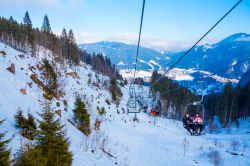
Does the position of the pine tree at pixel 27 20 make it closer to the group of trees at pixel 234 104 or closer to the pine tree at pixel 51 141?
the group of trees at pixel 234 104

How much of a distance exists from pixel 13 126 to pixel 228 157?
1229 inches

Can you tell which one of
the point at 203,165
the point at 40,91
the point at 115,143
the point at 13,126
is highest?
the point at 40,91

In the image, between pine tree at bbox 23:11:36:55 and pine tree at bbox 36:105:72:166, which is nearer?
pine tree at bbox 36:105:72:166

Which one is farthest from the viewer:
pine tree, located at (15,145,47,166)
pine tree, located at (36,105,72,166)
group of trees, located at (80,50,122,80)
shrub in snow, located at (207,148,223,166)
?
group of trees, located at (80,50,122,80)

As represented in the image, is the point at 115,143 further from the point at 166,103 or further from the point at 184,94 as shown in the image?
the point at 184,94

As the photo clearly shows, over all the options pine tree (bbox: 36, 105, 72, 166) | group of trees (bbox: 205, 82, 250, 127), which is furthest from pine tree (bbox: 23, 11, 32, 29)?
pine tree (bbox: 36, 105, 72, 166)

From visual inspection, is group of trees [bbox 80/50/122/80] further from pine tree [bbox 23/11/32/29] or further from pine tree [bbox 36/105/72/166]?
pine tree [bbox 36/105/72/166]

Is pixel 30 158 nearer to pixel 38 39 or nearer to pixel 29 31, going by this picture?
pixel 29 31

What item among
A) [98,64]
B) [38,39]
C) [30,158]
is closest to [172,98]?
[98,64]

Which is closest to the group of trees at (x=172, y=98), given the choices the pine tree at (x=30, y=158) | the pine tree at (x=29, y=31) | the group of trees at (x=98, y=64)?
the group of trees at (x=98, y=64)

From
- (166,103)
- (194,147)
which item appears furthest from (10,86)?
(166,103)

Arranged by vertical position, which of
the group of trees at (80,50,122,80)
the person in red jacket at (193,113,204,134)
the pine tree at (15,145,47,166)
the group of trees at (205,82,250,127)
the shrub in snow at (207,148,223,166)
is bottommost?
the shrub in snow at (207,148,223,166)

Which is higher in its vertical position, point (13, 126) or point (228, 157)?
point (13, 126)

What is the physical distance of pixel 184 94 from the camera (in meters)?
108
